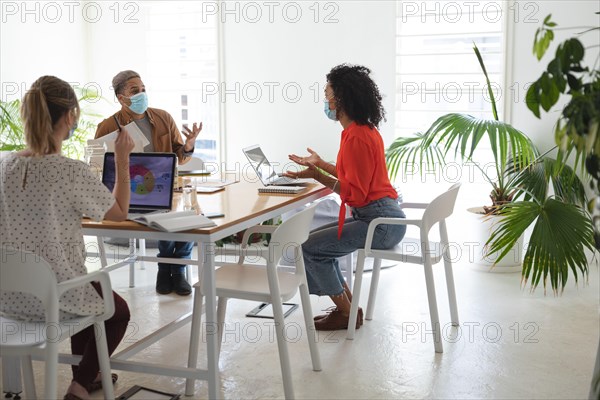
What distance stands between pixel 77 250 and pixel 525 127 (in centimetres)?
356

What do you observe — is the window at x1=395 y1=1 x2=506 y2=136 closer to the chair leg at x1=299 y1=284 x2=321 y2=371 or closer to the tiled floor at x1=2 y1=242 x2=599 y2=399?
the tiled floor at x1=2 y1=242 x2=599 y2=399

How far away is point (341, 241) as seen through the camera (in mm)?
3598

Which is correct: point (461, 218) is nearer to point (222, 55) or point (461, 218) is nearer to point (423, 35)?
point (423, 35)

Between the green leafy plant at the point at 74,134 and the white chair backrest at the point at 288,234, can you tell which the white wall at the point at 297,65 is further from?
the white chair backrest at the point at 288,234

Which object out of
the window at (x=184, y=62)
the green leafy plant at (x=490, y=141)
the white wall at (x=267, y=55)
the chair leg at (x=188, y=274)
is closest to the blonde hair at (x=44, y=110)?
the chair leg at (x=188, y=274)

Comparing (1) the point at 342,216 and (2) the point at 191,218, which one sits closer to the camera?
(2) the point at 191,218

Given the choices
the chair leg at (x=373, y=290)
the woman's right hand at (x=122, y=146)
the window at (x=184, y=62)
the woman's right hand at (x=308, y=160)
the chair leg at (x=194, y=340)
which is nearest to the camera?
the woman's right hand at (x=122, y=146)

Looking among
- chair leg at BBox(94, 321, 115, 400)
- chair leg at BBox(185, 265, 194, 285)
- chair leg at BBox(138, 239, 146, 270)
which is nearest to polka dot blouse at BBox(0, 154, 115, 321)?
chair leg at BBox(94, 321, 115, 400)

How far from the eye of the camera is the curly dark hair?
12.0 feet

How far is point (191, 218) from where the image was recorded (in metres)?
2.76

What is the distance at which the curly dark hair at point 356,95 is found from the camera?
3670 mm

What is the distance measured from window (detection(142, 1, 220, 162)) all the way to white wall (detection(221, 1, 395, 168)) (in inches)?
6.4

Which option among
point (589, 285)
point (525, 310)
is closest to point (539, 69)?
point (589, 285)

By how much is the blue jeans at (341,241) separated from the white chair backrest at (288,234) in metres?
0.63
